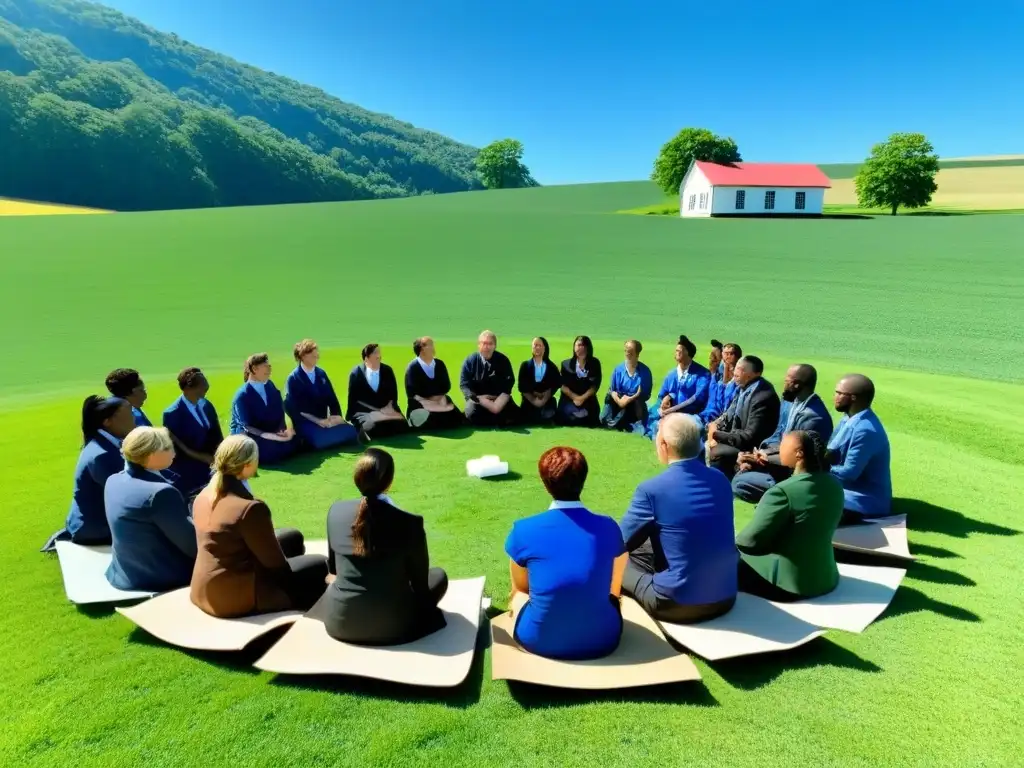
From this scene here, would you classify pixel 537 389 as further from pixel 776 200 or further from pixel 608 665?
pixel 776 200

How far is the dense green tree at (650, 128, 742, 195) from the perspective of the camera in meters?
72.4

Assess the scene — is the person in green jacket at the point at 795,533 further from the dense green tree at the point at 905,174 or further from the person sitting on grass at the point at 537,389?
the dense green tree at the point at 905,174

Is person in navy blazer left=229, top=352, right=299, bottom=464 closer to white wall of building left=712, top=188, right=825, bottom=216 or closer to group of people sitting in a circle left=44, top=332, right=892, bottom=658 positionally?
group of people sitting in a circle left=44, top=332, right=892, bottom=658

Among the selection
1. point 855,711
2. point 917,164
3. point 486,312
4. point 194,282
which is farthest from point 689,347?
point 917,164

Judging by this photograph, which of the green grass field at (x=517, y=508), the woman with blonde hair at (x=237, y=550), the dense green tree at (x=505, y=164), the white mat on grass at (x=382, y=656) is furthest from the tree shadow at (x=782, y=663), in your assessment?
the dense green tree at (x=505, y=164)

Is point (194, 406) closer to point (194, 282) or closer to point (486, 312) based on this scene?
point (486, 312)

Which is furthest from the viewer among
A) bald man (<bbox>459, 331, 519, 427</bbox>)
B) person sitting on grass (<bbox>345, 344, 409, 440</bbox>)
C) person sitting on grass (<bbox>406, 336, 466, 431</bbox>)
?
bald man (<bbox>459, 331, 519, 427</bbox>)

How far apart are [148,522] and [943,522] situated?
23.7 ft

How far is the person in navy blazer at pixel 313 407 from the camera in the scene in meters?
9.14

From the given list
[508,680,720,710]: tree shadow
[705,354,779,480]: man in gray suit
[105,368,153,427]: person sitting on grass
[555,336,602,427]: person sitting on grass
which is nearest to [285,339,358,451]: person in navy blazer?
[105,368,153,427]: person sitting on grass

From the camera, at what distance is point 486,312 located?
21.6m

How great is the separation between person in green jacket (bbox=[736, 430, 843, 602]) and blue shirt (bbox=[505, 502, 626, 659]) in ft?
4.47

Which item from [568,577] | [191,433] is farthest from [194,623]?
[191,433]

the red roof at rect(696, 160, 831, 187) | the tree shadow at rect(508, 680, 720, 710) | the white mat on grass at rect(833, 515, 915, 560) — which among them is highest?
the red roof at rect(696, 160, 831, 187)
